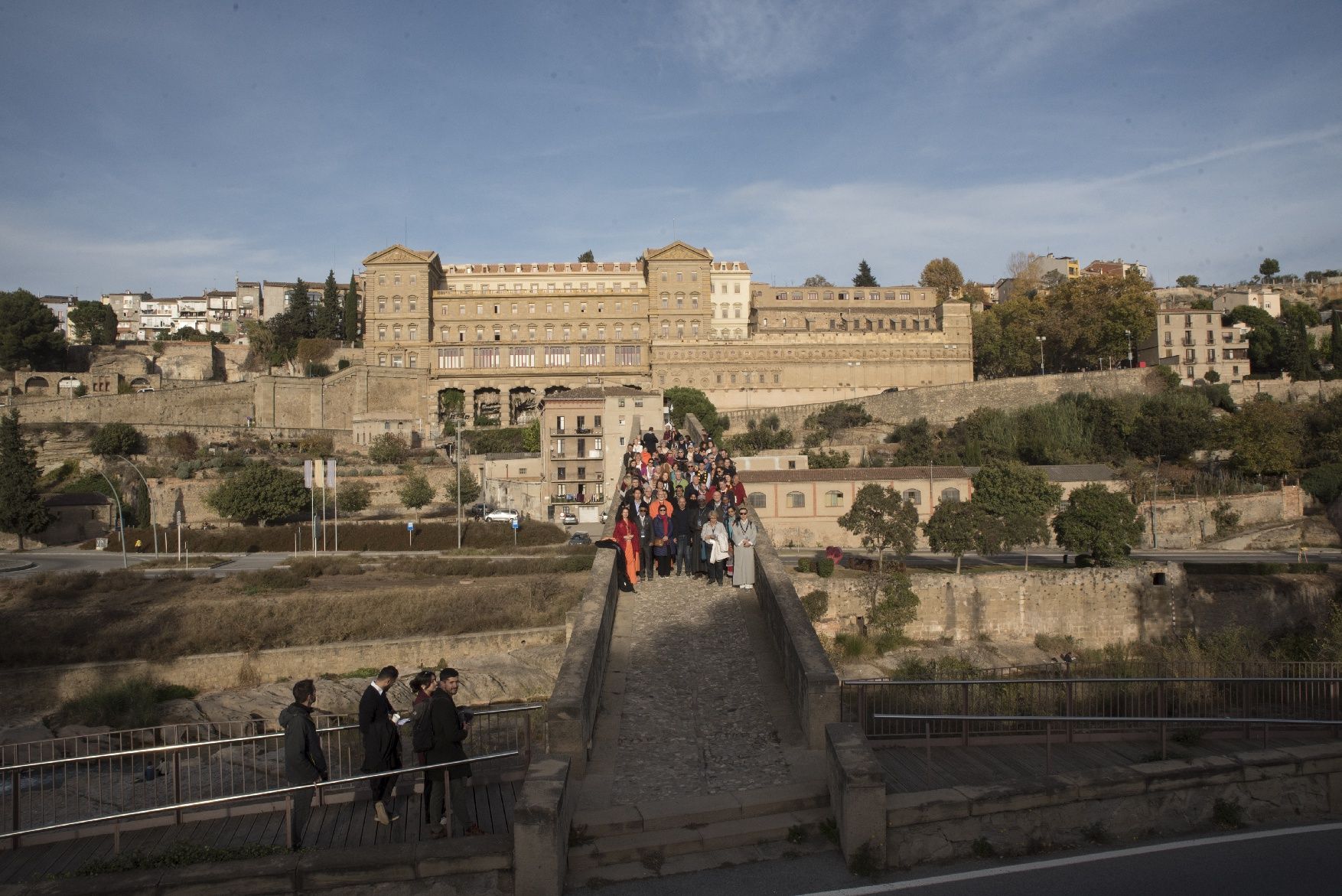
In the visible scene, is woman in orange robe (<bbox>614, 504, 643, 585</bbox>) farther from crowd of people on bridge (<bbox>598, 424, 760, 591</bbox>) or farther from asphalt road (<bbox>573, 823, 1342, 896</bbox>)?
asphalt road (<bbox>573, 823, 1342, 896</bbox>)

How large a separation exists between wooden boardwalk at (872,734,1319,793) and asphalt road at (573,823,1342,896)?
4.84ft

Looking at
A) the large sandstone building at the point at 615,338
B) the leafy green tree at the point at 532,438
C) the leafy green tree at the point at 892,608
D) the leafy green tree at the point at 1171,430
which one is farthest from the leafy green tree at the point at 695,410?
the leafy green tree at the point at 892,608

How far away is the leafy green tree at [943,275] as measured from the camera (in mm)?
102875

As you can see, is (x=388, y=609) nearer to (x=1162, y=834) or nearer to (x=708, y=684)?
(x=708, y=684)

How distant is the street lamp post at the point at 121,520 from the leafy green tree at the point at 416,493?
43.7 ft

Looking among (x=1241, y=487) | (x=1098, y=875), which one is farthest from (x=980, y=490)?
(x=1098, y=875)

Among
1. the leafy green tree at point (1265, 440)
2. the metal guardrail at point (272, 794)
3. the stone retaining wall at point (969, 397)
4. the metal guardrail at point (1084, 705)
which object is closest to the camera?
the metal guardrail at point (272, 794)

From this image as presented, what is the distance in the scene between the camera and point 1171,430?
177ft

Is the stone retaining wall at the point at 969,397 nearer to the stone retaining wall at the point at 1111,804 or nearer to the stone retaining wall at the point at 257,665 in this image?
the stone retaining wall at the point at 257,665

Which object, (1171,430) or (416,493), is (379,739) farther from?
(1171,430)

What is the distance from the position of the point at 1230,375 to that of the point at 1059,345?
12.1m

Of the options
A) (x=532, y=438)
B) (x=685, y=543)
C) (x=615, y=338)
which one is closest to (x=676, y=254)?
(x=615, y=338)

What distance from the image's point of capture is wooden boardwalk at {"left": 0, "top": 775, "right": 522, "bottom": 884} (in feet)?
24.1

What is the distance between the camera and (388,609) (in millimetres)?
33062
